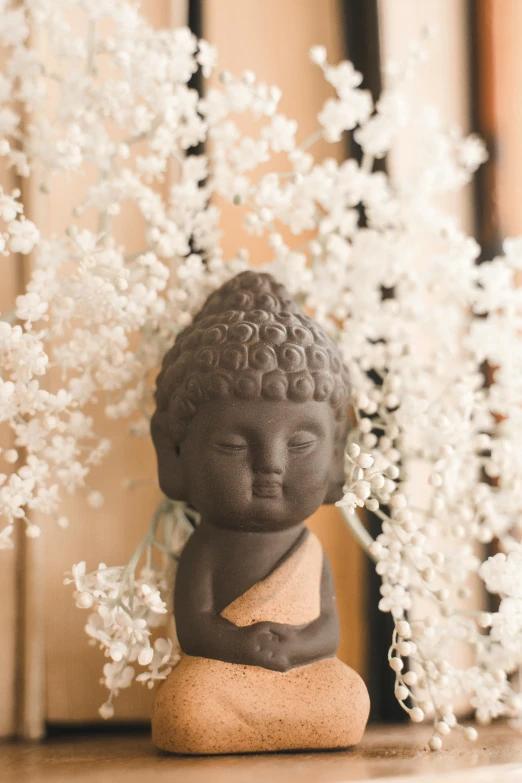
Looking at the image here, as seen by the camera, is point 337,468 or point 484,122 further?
point 484,122

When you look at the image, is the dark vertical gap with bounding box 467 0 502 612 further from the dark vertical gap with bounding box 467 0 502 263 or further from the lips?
the lips

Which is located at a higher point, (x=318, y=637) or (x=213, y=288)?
(x=213, y=288)

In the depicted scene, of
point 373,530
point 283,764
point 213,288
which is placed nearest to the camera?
point 283,764

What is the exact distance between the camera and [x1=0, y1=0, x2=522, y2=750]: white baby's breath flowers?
99 centimetres

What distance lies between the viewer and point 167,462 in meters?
1.01

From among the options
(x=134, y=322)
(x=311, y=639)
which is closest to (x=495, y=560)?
(x=311, y=639)

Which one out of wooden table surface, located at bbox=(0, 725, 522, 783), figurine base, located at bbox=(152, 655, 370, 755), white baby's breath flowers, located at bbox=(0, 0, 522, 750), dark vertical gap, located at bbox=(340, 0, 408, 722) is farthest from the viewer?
dark vertical gap, located at bbox=(340, 0, 408, 722)

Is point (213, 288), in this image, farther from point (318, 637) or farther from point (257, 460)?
point (318, 637)

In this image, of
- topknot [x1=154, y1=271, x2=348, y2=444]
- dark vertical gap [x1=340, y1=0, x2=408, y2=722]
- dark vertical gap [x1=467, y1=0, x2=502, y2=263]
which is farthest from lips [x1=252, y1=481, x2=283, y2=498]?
dark vertical gap [x1=467, y1=0, x2=502, y2=263]

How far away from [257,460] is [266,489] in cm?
4

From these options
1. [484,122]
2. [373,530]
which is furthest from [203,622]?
[484,122]

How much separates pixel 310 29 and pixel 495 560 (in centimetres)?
97

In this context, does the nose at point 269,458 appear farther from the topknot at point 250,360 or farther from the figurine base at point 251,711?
the figurine base at point 251,711

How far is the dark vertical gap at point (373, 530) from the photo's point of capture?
125 cm
